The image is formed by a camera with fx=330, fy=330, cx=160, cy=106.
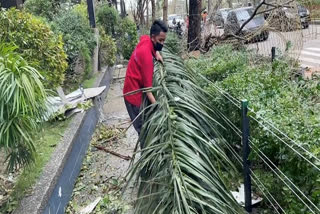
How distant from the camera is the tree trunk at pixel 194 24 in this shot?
27.6ft

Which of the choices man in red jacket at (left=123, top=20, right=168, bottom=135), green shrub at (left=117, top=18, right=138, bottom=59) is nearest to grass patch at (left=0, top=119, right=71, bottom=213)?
man in red jacket at (left=123, top=20, right=168, bottom=135)

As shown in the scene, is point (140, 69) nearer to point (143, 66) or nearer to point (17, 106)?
point (143, 66)

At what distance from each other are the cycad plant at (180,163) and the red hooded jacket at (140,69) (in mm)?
412

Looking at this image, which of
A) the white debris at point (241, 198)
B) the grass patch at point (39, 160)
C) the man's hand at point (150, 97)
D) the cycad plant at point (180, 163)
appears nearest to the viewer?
the cycad plant at point (180, 163)

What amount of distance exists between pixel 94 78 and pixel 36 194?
17.5ft

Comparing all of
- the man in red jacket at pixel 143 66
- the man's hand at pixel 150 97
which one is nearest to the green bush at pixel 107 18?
the man in red jacket at pixel 143 66

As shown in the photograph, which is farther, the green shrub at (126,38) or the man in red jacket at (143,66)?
the green shrub at (126,38)

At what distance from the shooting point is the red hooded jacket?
3.49 metres

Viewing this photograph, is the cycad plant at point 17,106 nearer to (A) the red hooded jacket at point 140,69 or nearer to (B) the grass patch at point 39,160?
(B) the grass patch at point 39,160

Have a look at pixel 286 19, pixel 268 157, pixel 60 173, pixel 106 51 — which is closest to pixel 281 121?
pixel 268 157

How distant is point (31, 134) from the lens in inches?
110

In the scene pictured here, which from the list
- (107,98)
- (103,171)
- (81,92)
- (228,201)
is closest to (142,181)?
(228,201)

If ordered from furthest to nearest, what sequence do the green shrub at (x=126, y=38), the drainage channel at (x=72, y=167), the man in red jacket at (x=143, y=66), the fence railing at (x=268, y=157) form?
the green shrub at (x=126, y=38), the man in red jacket at (x=143, y=66), the drainage channel at (x=72, y=167), the fence railing at (x=268, y=157)

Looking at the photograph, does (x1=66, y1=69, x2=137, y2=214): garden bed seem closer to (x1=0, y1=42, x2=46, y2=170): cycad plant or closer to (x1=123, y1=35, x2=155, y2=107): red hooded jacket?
(x1=123, y1=35, x2=155, y2=107): red hooded jacket
